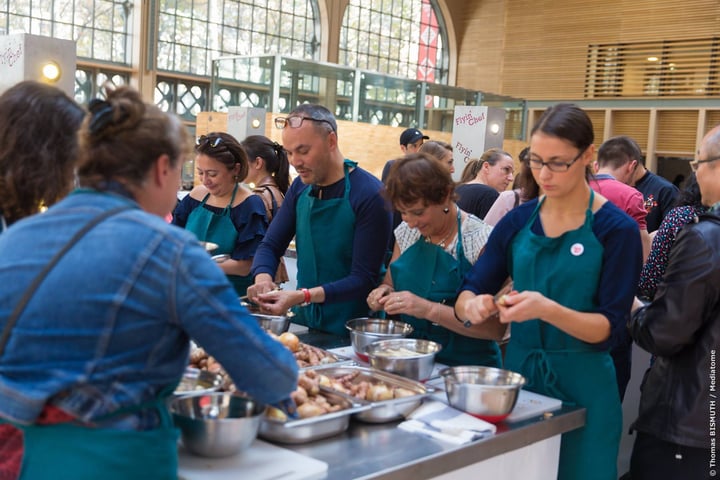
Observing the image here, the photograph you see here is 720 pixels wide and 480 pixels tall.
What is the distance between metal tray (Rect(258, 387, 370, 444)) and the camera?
182cm

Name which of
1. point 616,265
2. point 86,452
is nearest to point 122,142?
point 86,452

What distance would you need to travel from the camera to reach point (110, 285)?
132cm

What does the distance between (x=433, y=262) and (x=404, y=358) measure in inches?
23.6

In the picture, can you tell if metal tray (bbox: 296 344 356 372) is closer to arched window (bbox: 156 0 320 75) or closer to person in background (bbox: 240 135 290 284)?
person in background (bbox: 240 135 290 284)

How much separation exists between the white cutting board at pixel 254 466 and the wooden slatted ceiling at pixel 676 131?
13362 mm

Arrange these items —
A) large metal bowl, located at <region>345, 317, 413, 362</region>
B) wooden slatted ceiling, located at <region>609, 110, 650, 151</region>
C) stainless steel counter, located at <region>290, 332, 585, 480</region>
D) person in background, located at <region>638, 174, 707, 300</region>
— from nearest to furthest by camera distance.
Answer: stainless steel counter, located at <region>290, 332, 585, 480</region>
large metal bowl, located at <region>345, 317, 413, 362</region>
person in background, located at <region>638, 174, 707, 300</region>
wooden slatted ceiling, located at <region>609, 110, 650, 151</region>

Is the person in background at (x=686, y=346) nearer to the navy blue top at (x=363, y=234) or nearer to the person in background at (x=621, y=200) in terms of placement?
the person in background at (x=621, y=200)

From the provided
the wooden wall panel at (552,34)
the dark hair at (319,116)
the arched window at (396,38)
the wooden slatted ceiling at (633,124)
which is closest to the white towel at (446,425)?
the dark hair at (319,116)

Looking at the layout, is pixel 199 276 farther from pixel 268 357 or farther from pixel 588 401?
pixel 588 401

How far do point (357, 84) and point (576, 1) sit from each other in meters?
6.41

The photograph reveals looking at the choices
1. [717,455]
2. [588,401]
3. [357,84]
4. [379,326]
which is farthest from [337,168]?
[357,84]

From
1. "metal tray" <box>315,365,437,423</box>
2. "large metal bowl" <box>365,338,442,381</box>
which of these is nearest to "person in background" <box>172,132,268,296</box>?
"large metal bowl" <box>365,338,442,381</box>

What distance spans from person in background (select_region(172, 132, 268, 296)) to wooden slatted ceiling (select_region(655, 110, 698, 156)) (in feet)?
38.2

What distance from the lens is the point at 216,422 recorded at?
65.6 inches
